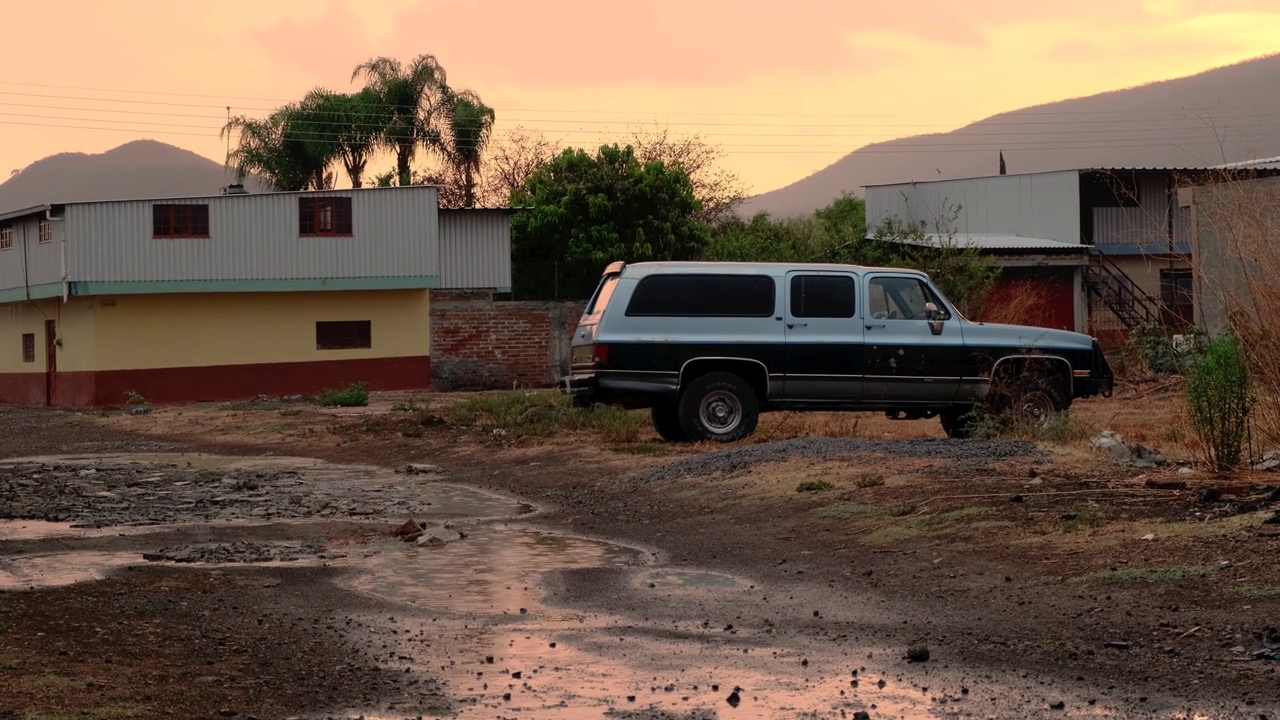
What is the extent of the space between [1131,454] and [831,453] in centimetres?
302

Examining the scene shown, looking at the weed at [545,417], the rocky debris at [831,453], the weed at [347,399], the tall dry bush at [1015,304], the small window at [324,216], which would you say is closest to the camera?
the rocky debris at [831,453]

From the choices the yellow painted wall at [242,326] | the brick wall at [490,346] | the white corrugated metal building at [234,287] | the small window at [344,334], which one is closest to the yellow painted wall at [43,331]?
the white corrugated metal building at [234,287]

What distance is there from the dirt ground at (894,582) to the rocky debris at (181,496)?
5.52ft

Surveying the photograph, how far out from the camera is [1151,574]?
28.7ft

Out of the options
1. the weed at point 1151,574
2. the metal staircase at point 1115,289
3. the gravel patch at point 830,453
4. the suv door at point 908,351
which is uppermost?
the metal staircase at point 1115,289

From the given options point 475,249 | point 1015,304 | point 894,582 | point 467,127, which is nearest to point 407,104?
point 467,127

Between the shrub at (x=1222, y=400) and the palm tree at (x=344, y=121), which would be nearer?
the shrub at (x=1222, y=400)

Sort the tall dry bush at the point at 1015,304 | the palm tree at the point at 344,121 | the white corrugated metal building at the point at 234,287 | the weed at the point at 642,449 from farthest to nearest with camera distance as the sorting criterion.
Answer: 1. the palm tree at the point at 344,121
2. the white corrugated metal building at the point at 234,287
3. the tall dry bush at the point at 1015,304
4. the weed at the point at 642,449

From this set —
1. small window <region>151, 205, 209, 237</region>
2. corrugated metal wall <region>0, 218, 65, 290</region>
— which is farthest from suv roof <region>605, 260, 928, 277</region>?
corrugated metal wall <region>0, 218, 65, 290</region>

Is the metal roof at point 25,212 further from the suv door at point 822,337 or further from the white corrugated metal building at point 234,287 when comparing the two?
the suv door at point 822,337

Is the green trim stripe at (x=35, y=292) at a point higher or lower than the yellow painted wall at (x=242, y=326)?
higher

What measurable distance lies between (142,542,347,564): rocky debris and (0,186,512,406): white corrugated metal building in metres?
25.6

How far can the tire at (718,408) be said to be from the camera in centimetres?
1806

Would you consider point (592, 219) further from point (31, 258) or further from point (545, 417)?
point (545, 417)
